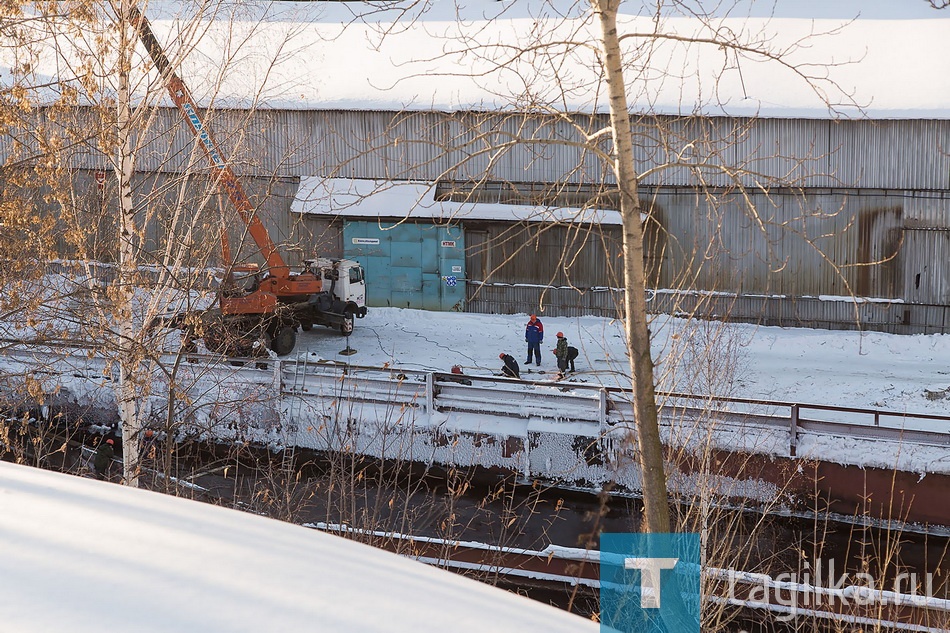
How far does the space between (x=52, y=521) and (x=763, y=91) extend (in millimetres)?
25285

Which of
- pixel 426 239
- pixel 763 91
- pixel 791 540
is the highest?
pixel 763 91

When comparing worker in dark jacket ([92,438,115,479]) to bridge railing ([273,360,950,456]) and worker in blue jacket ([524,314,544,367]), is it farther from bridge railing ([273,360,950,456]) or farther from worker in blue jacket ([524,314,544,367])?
worker in blue jacket ([524,314,544,367])

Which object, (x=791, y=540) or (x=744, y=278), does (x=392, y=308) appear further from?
(x=791, y=540)

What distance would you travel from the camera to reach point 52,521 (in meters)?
3.10

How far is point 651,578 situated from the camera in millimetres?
7352

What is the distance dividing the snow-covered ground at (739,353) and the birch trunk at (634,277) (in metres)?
12.3

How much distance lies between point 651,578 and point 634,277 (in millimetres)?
2731

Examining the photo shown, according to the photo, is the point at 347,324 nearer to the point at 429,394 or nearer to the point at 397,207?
the point at 397,207

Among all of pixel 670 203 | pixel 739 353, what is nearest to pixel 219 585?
pixel 739 353

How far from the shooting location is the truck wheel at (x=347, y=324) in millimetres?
23297

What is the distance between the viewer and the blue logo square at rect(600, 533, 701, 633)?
703 centimetres

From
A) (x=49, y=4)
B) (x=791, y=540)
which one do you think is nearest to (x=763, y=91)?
(x=791, y=540)

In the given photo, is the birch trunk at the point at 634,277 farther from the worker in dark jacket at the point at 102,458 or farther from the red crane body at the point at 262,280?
the worker in dark jacket at the point at 102,458

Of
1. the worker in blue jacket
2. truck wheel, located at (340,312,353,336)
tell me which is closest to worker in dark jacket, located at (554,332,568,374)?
the worker in blue jacket
